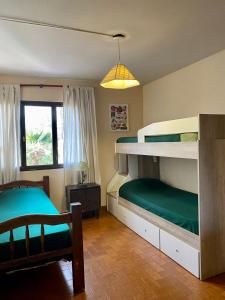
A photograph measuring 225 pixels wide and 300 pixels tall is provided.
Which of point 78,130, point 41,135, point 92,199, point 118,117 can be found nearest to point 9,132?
point 41,135

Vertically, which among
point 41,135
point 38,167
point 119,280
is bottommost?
point 119,280

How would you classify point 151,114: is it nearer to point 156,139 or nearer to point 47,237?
point 156,139

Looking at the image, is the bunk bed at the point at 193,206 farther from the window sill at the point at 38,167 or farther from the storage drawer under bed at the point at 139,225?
the window sill at the point at 38,167

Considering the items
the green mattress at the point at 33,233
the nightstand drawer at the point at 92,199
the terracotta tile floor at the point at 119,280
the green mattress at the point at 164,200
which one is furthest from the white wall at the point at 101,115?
the terracotta tile floor at the point at 119,280

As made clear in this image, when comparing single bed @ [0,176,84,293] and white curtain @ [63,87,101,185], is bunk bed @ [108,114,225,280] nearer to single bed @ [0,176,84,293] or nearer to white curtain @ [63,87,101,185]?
single bed @ [0,176,84,293]

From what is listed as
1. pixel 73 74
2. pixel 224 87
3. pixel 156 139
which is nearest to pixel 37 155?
pixel 73 74

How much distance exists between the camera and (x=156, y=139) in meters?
2.89

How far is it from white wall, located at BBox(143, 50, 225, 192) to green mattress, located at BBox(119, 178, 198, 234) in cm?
26

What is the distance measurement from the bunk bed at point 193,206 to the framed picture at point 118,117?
131 centimetres

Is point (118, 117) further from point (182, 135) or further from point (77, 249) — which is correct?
point (77, 249)

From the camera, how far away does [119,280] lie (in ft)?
7.17

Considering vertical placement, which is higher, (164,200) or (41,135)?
(41,135)

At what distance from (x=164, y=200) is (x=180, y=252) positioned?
74 cm

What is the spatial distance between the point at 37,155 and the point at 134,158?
Result: 1.68m
